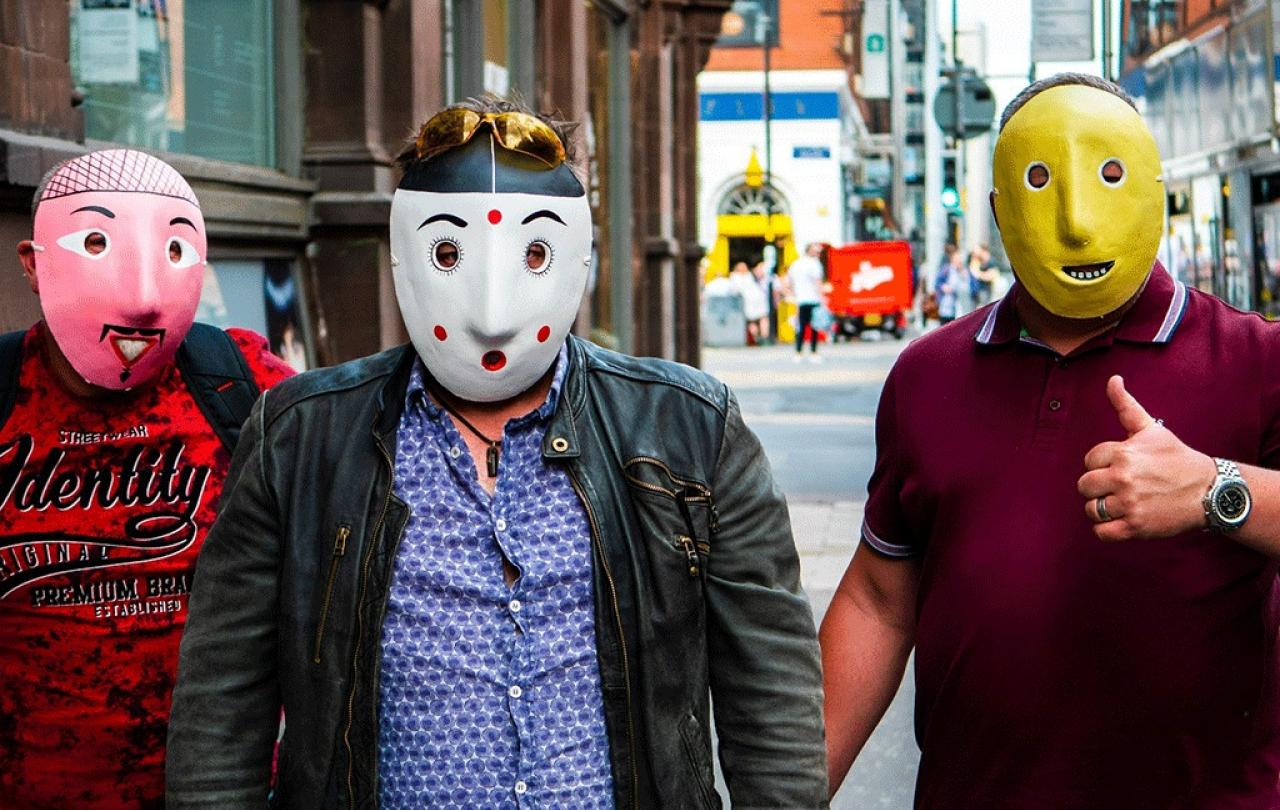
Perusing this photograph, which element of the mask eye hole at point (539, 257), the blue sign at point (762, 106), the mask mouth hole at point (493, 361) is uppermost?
the blue sign at point (762, 106)

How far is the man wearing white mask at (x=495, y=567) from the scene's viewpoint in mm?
2510

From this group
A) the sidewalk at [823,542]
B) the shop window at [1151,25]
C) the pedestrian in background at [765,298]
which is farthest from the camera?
the pedestrian in background at [765,298]

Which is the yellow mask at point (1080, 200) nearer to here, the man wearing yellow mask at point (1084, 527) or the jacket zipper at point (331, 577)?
the man wearing yellow mask at point (1084, 527)

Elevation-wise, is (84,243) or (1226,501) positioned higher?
(84,243)

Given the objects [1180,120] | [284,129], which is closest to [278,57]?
[284,129]

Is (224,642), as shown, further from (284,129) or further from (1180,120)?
(1180,120)

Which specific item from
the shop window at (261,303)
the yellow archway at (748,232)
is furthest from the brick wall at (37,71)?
the yellow archway at (748,232)

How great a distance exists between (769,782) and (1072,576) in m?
0.61

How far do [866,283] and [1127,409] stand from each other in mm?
35647

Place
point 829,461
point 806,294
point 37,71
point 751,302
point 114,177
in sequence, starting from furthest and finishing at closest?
point 751,302, point 806,294, point 829,461, point 37,71, point 114,177

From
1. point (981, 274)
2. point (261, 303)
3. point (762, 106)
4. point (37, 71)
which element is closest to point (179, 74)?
point (261, 303)

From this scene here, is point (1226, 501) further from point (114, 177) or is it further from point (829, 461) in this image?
point (829, 461)

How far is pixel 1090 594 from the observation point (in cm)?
291

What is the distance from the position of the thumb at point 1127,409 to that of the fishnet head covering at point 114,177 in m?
1.61
